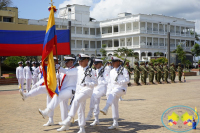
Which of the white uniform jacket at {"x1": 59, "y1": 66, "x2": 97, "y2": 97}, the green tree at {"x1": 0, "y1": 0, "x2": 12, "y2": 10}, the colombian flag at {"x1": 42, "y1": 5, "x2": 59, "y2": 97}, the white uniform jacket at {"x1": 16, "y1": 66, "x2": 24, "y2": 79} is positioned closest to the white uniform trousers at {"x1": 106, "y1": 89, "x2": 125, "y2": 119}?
the white uniform jacket at {"x1": 59, "y1": 66, "x2": 97, "y2": 97}

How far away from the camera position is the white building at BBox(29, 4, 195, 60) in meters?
70.4

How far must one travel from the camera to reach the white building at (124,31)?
70.4m

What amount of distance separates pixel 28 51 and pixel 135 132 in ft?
33.1

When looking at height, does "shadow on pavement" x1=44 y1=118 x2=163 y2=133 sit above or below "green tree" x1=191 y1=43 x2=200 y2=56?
below

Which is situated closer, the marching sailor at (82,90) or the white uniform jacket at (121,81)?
the marching sailor at (82,90)

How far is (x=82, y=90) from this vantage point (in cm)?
687

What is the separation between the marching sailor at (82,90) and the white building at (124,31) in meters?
60.2

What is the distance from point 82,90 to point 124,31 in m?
66.8

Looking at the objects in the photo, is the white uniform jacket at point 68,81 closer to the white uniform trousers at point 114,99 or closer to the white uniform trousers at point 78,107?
the white uniform trousers at point 78,107

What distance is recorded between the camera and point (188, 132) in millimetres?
6633

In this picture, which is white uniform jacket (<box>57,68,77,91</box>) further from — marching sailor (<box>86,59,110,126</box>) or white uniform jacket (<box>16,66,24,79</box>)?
white uniform jacket (<box>16,66,24,79</box>)

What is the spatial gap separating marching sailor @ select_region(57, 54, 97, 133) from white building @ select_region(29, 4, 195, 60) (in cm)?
6015

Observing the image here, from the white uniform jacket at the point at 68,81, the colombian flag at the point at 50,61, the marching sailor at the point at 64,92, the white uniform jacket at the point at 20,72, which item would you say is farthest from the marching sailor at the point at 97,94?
the white uniform jacket at the point at 20,72

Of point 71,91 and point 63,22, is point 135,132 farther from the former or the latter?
point 63,22
